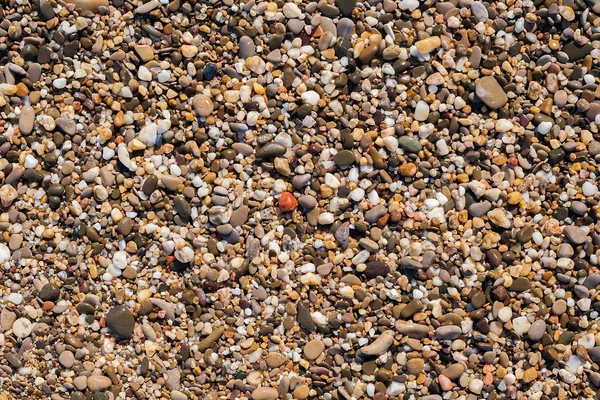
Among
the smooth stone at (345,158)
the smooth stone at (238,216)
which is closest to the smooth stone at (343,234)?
the smooth stone at (345,158)

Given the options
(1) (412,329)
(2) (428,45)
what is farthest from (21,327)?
(2) (428,45)

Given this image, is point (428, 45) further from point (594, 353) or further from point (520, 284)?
point (594, 353)

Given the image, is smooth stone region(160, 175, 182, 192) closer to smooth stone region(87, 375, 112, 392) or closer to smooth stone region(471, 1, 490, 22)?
smooth stone region(87, 375, 112, 392)

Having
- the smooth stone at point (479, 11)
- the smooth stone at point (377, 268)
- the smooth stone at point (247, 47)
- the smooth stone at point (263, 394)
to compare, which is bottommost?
the smooth stone at point (263, 394)

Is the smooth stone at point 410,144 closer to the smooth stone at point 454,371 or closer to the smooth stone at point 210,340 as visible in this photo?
the smooth stone at point 454,371

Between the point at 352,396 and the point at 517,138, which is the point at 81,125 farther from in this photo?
the point at 517,138

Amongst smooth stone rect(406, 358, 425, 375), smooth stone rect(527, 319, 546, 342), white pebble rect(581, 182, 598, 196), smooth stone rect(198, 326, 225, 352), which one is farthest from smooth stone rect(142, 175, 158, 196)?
white pebble rect(581, 182, 598, 196)
